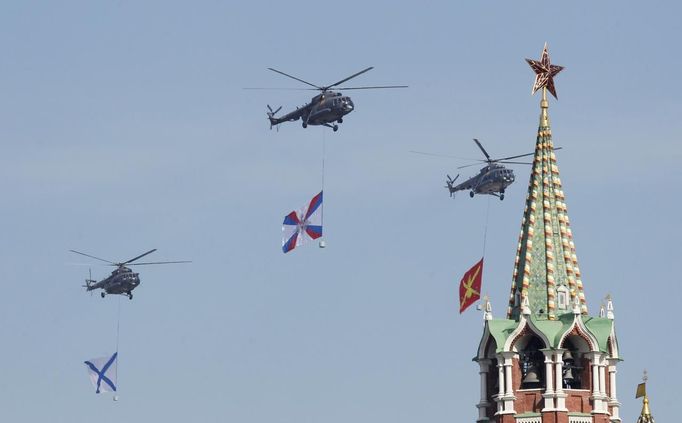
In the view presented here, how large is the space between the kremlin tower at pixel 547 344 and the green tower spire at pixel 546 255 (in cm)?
6

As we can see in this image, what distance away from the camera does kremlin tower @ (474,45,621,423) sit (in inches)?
5527

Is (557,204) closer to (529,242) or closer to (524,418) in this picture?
(529,242)

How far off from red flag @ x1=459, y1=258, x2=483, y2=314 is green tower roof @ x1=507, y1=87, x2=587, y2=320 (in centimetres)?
452

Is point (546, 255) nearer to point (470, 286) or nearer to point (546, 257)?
point (546, 257)

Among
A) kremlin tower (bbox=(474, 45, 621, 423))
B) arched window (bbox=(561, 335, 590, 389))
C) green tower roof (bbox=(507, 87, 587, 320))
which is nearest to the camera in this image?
kremlin tower (bbox=(474, 45, 621, 423))

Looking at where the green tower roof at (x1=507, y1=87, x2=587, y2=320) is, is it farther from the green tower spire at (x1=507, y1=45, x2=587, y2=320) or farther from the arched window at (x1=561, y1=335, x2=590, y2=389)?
the arched window at (x1=561, y1=335, x2=590, y2=389)

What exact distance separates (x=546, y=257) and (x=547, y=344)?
702cm

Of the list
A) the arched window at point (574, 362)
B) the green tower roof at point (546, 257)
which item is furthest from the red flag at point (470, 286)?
the arched window at point (574, 362)

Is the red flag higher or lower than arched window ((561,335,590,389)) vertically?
higher

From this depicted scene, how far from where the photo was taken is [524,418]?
14012cm

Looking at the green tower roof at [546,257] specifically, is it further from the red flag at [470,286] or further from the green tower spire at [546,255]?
the red flag at [470,286]

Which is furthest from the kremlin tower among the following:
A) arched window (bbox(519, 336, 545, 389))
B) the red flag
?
the red flag

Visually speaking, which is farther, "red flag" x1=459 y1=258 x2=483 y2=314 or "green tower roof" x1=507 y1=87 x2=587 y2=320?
"red flag" x1=459 y1=258 x2=483 y2=314

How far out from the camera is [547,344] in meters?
141
